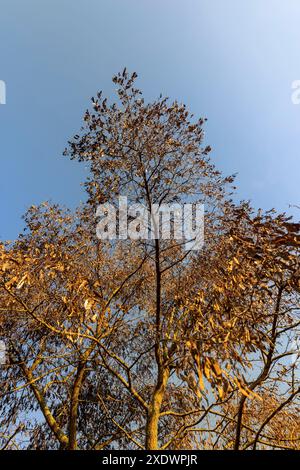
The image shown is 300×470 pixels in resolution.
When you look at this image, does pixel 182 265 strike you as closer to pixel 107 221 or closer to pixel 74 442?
pixel 107 221

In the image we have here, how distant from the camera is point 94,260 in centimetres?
715

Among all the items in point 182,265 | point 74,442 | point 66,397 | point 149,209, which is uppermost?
point 149,209

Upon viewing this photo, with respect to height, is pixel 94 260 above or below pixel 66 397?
above

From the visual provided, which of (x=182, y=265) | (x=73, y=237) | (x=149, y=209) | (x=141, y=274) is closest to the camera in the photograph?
(x=149, y=209)

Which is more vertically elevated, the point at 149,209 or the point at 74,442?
the point at 149,209

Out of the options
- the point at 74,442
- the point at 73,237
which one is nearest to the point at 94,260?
the point at 73,237
